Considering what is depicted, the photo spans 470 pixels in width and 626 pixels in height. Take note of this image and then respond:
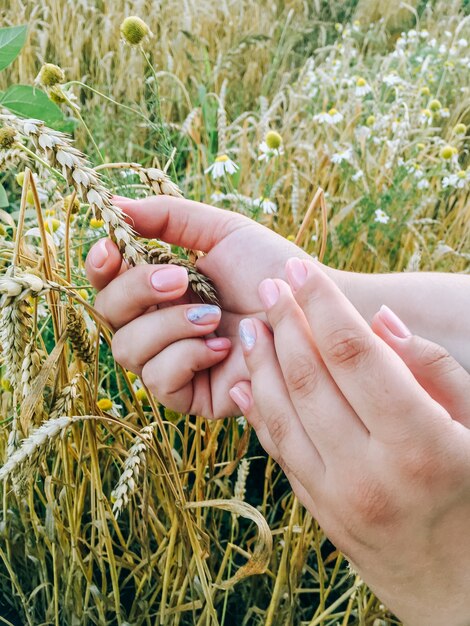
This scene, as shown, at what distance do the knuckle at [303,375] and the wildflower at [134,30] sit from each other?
0.54 meters

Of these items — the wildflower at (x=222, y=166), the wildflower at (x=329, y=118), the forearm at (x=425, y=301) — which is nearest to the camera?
the forearm at (x=425, y=301)

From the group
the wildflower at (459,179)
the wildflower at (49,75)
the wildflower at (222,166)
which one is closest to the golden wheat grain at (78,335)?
the wildflower at (49,75)

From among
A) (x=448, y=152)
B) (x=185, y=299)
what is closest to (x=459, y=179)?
(x=448, y=152)

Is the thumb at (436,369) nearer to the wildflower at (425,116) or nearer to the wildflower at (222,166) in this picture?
the wildflower at (222,166)

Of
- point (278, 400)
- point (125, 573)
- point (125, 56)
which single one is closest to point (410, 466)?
point (278, 400)

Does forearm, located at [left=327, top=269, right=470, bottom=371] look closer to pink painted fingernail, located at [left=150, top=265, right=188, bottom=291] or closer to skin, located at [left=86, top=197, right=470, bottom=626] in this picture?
skin, located at [left=86, top=197, right=470, bottom=626]

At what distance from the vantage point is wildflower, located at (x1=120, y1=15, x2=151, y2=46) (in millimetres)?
830

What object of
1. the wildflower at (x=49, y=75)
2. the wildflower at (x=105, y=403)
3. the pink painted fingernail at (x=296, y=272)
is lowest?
the wildflower at (x=105, y=403)

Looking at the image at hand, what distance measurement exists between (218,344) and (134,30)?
0.45 metres

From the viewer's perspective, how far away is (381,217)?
1472 mm

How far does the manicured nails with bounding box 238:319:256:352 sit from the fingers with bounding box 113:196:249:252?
0.16m

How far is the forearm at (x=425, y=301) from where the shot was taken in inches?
30.7

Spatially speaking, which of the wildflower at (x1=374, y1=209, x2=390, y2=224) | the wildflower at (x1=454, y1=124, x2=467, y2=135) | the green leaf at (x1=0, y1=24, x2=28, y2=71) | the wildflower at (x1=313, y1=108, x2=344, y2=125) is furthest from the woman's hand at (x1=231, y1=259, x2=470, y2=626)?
the wildflower at (x1=454, y1=124, x2=467, y2=135)

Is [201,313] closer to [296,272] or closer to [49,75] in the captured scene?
[296,272]
